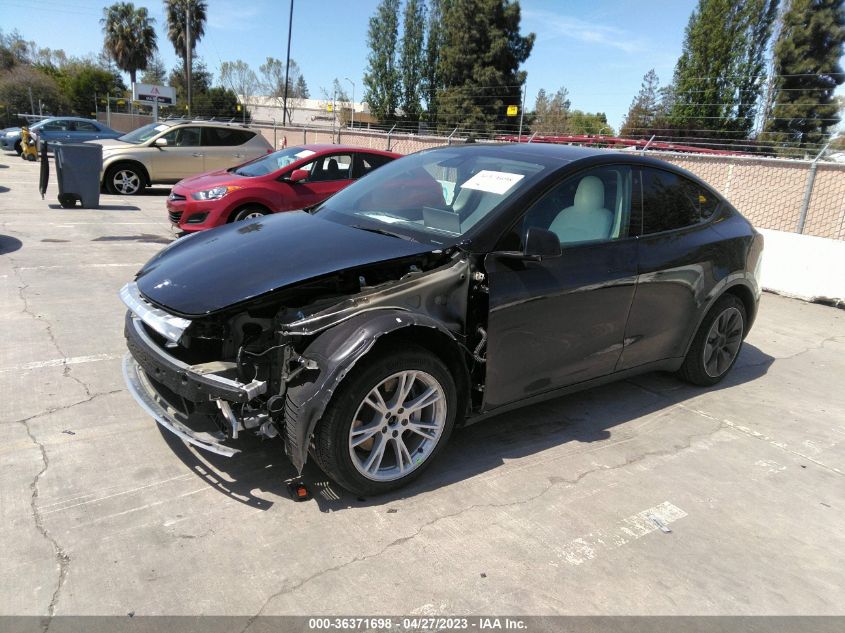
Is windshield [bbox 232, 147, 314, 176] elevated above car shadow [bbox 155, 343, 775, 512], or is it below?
above

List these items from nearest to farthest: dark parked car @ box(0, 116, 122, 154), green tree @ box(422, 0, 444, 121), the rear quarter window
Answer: the rear quarter window
dark parked car @ box(0, 116, 122, 154)
green tree @ box(422, 0, 444, 121)

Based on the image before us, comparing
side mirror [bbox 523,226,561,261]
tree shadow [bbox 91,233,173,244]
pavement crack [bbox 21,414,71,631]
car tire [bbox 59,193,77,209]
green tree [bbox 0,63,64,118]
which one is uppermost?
green tree [bbox 0,63,64,118]

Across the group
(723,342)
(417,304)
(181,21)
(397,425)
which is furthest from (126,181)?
(181,21)

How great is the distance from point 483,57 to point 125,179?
40098 mm

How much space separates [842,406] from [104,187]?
14.1 m

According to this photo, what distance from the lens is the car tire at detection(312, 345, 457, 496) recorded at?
2.81 m

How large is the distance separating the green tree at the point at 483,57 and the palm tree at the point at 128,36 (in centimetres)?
2937

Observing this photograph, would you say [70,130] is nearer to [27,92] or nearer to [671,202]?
[671,202]

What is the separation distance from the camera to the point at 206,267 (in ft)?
10.5

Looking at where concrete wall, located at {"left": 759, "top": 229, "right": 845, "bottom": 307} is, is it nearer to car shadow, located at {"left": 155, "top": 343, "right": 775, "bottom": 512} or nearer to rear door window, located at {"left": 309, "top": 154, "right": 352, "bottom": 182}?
car shadow, located at {"left": 155, "top": 343, "right": 775, "bottom": 512}

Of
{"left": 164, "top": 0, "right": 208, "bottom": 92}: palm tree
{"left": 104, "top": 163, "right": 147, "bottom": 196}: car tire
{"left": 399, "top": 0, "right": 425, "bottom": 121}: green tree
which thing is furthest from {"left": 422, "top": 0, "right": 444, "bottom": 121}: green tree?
{"left": 104, "top": 163, "right": 147, "bottom": 196}: car tire

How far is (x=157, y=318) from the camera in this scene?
9.75 feet

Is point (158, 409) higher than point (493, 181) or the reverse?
the reverse

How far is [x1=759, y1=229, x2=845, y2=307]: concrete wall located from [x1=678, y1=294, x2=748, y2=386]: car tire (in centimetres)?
361
